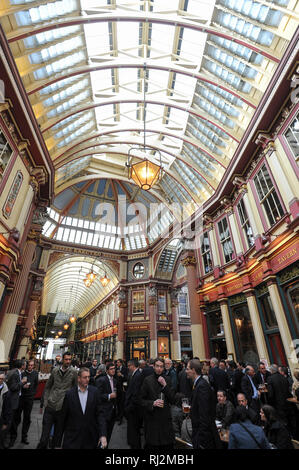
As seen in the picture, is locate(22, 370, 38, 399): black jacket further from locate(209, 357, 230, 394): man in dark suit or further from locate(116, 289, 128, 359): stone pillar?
locate(116, 289, 128, 359): stone pillar

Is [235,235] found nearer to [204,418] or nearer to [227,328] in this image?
[227,328]

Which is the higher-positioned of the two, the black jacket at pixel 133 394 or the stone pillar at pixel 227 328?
the stone pillar at pixel 227 328

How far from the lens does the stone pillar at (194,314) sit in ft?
44.5

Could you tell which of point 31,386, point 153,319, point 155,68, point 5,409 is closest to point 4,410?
point 5,409

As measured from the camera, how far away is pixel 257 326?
10094 mm

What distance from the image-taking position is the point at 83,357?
1556 inches

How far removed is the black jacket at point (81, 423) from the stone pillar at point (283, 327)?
288 inches

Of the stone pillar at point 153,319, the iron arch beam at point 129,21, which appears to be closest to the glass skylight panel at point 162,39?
the iron arch beam at point 129,21

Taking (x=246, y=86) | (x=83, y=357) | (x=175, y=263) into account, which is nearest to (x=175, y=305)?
(x=175, y=263)

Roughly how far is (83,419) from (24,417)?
146 inches

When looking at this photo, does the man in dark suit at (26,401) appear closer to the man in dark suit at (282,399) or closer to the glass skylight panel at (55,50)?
the man in dark suit at (282,399)

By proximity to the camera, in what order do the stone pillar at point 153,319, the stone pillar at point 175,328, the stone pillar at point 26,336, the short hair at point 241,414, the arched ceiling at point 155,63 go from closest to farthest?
the short hair at point 241,414 → the arched ceiling at point 155,63 → the stone pillar at point 26,336 → the stone pillar at point 153,319 → the stone pillar at point 175,328
